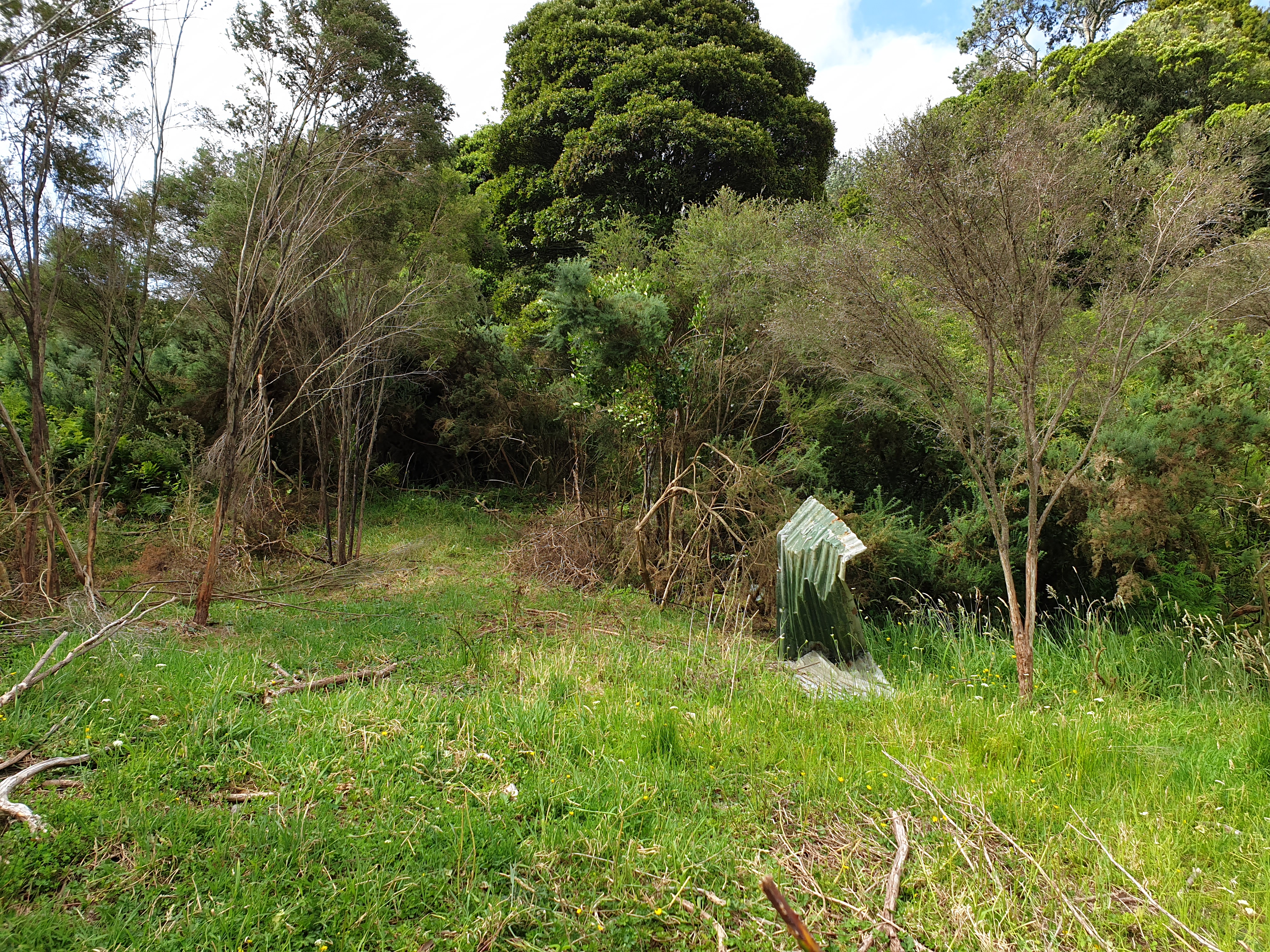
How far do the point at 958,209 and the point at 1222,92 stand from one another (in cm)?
1391

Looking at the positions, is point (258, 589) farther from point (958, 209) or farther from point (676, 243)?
point (676, 243)

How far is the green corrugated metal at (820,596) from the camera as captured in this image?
5.03 meters

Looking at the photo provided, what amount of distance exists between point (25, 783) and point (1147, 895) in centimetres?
360

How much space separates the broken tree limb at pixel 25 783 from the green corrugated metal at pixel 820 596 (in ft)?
13.6

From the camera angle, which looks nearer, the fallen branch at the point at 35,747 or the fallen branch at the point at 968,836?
the fallen branch at the point at 968,836

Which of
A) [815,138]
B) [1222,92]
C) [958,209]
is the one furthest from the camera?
[815,138]

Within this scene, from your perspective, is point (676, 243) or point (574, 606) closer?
point (574, 606)

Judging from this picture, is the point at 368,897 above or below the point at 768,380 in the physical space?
below

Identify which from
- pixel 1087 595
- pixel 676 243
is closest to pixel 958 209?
pixel 1087 595

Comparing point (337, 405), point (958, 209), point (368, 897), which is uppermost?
point (958, 209)

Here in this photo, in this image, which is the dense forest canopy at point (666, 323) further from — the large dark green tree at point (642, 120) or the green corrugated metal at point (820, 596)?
the green corrugated metal at point (820, 596)

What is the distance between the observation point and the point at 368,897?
81.5 inches

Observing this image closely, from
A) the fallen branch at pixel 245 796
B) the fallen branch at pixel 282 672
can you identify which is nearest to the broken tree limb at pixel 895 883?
the fallen branch at pixel 245 796

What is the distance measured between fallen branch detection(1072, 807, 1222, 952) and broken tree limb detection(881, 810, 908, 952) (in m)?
0.59
